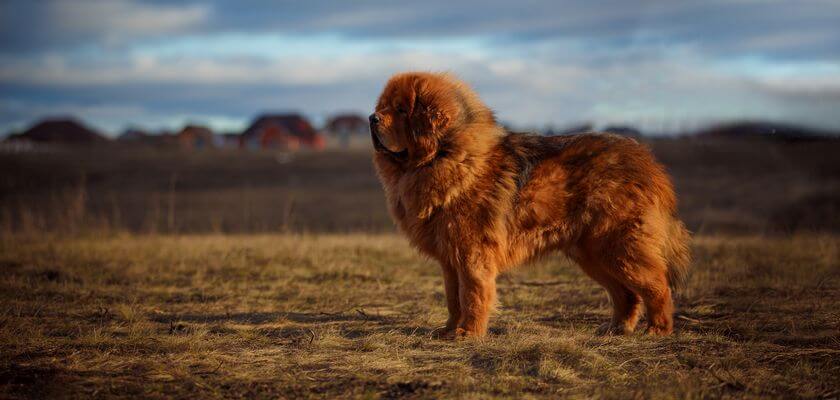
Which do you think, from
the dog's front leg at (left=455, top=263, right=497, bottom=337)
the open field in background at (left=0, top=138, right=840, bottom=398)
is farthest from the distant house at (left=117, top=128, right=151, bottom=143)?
the dog's front leg at (left=455, top=263, right=497, bottom=337)

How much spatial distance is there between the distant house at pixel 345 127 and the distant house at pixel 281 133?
570 centimetres

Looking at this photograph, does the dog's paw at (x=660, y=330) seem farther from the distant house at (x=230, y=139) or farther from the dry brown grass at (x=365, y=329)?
the distant house at (x=230, y=139)

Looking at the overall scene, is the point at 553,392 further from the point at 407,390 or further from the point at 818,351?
the point at 818,351

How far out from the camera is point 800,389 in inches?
178

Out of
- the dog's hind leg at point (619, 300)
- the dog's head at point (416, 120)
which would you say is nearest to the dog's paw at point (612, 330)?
the dog's hind leg at point (619, 300)

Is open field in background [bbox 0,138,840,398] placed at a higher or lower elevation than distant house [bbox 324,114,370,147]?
lower

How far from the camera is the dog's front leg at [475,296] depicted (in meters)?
5.92

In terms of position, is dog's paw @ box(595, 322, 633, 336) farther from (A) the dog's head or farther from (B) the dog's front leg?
(A) the dog's head

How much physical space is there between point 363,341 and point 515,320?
1.69 meters

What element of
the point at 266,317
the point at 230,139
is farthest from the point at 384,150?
the point at 230,139

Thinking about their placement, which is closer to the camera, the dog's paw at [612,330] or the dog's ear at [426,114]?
the dog's ear at [426,114]

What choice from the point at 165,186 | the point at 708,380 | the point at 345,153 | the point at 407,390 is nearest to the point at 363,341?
the point at 407,390

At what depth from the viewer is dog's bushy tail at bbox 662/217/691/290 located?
6297mm

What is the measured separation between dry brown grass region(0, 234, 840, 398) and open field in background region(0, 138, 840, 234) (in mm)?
4885
